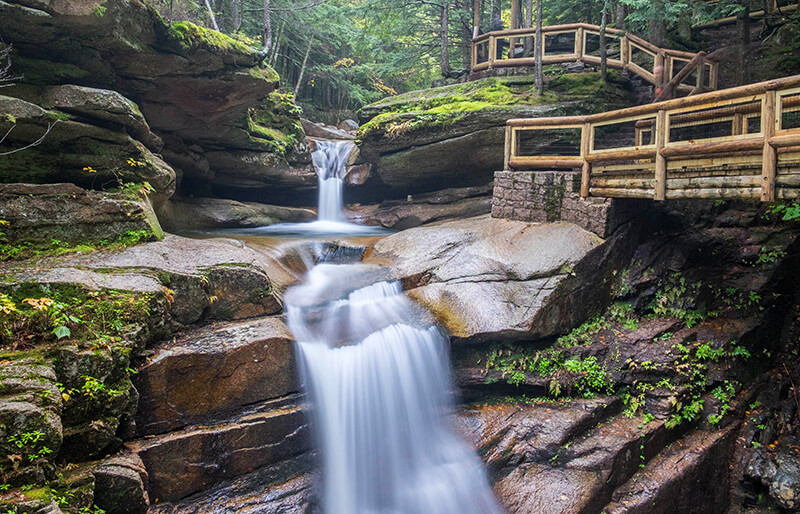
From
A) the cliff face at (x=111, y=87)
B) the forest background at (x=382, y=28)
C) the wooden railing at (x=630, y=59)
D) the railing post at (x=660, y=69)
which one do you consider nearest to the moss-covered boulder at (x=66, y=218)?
the cliff face at (x=111, y=87)

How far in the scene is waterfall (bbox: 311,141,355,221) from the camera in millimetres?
14133

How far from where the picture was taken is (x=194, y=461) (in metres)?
4.96

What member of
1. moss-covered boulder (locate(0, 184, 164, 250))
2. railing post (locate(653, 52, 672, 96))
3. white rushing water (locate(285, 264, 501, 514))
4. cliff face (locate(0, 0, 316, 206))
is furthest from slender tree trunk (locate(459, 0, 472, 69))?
moss-covered boulder (locate(0, 184, 164, 250))

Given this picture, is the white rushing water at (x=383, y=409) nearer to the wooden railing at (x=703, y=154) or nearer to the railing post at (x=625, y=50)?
the wooden railing at (x=703, y=154)

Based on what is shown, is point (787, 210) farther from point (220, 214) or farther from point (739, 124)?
point (220, 214)

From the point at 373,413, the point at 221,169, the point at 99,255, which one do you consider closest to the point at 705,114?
the point at 373,413

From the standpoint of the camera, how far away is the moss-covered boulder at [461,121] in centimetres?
1092

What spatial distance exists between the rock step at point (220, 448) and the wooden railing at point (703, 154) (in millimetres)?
6387

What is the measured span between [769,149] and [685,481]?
14.7 feet

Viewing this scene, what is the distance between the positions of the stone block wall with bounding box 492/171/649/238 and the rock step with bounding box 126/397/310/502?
226 inches

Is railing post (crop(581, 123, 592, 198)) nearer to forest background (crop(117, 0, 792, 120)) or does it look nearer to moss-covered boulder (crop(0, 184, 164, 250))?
forest background (crop(117, 0, 792, 120))

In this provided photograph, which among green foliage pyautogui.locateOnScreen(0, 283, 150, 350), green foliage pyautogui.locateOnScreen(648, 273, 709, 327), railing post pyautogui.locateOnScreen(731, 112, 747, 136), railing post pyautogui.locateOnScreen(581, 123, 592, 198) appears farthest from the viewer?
railing post pyautogui.locateOnScreen(581, 123, 592, 198)

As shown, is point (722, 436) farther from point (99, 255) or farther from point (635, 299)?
point (99, 255)

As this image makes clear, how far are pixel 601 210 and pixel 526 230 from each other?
1.35m
